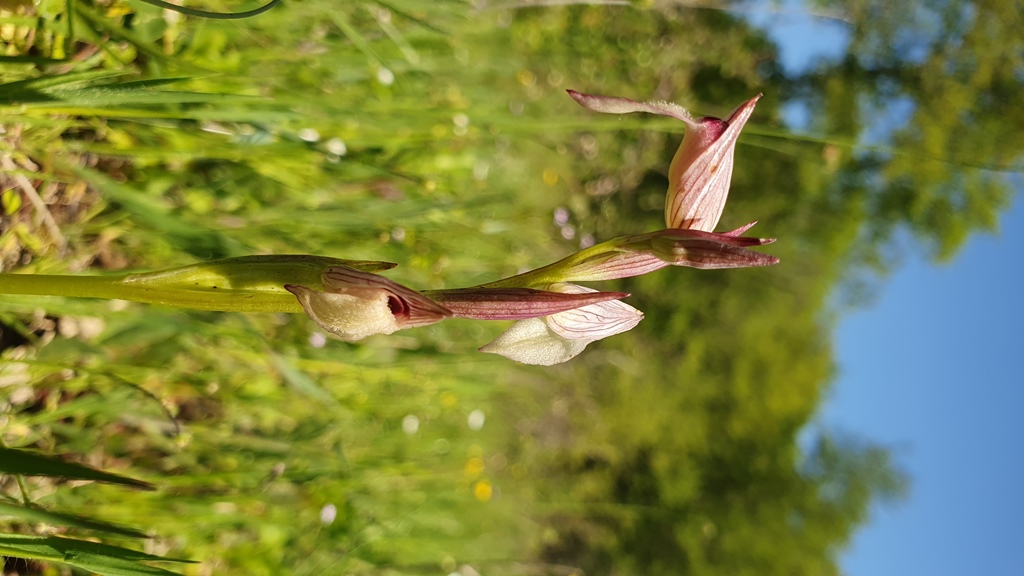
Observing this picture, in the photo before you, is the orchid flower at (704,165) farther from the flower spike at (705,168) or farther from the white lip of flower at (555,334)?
the white lip of flower at (555,334)

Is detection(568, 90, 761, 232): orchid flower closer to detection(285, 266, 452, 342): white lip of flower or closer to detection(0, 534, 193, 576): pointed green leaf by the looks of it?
detection(285, 266, 452, 342): white lip of flower

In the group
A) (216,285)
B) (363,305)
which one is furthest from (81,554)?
(363,305)

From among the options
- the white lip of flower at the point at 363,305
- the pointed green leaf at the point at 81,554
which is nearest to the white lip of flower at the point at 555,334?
the white lip of flower at the point at 363,305

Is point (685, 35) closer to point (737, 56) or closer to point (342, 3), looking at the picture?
point (737, 56)

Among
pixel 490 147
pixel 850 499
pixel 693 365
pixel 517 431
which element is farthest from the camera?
pixel 850 499

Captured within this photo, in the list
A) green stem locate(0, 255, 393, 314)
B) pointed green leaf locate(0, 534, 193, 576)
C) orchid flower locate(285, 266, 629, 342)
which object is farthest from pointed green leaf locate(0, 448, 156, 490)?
orchid flower locate(285, 266, 629, 342)

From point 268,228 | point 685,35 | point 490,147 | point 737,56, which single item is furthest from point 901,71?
point 268,228

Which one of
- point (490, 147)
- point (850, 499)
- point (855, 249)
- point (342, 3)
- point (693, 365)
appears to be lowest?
point (850, 499)
